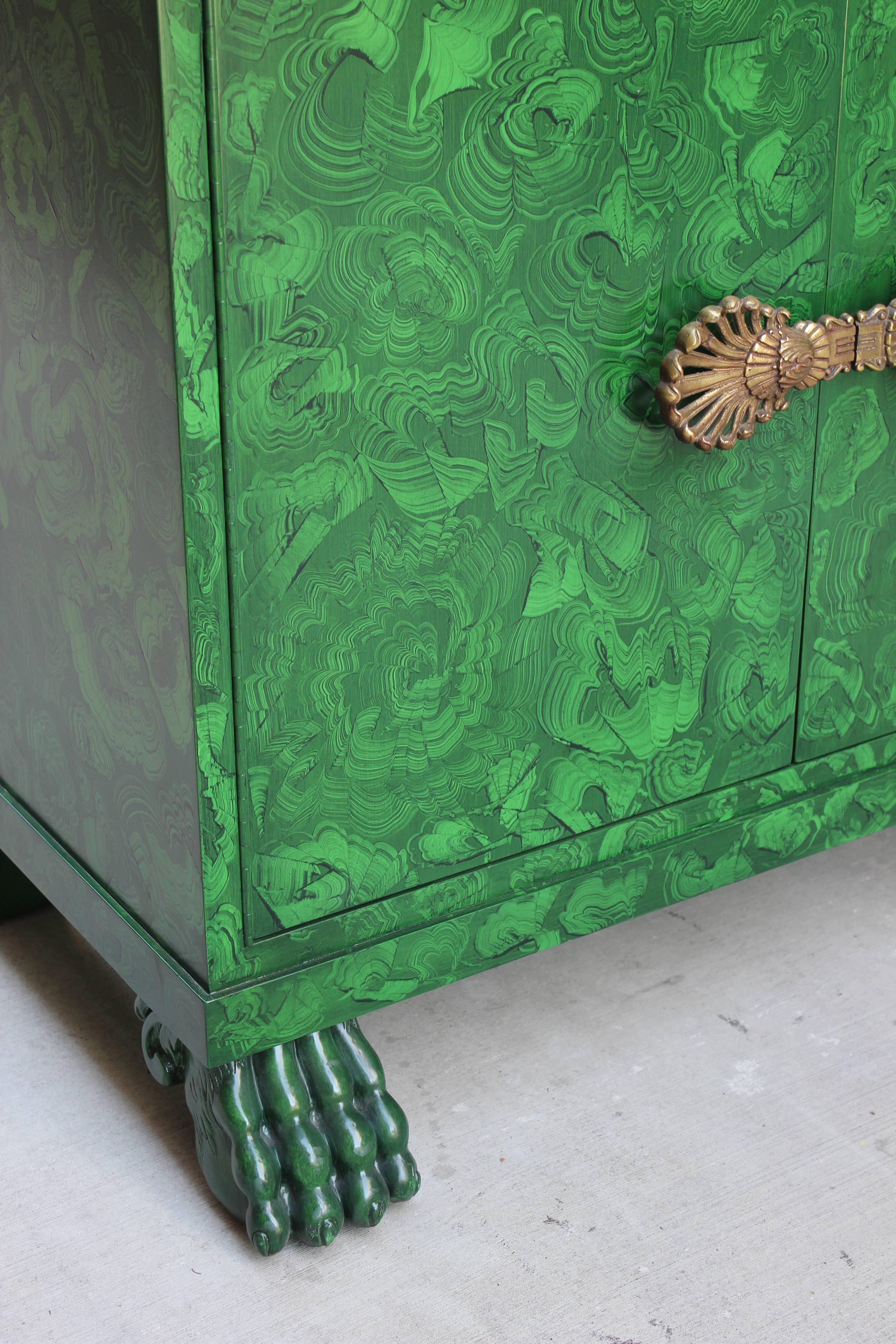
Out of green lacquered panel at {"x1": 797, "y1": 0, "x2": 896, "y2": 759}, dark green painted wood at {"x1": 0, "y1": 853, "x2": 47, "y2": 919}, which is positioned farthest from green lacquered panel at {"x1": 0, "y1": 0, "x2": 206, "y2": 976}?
green lacquered panel at {"x1": 797, "y1": 0, "x2": 896, "y2": 759}

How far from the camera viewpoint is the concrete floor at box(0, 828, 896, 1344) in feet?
3.78

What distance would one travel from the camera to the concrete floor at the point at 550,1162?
1153 mm

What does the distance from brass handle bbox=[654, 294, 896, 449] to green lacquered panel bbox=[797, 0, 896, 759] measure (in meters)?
0.06

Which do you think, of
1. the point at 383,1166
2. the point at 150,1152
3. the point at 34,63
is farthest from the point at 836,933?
the point at 34,63

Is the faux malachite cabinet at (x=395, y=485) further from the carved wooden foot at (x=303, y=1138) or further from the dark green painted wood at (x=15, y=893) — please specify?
the dark green painted wood at (x=15, y=893)

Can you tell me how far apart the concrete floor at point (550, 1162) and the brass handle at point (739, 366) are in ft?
2.13

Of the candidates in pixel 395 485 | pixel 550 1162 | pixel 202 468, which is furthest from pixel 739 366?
pixel 550 1162

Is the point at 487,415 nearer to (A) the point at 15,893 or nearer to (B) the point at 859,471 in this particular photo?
(B) the point at 859,471

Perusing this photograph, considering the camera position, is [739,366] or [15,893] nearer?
[739,366]

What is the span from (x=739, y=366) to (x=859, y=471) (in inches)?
9.1

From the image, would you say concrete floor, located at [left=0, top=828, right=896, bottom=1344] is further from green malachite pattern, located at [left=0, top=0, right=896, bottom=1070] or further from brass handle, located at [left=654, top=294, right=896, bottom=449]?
brass handle, located at [left=654, top=294, right=896, bottom=449]

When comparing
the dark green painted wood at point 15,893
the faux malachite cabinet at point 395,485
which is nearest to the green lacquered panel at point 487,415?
the faux malachite cabinet at point 395,485

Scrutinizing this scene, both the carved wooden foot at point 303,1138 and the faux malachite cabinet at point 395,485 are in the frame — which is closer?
the faux malachite cabinet at point 395,485

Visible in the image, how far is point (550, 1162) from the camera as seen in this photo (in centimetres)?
132
